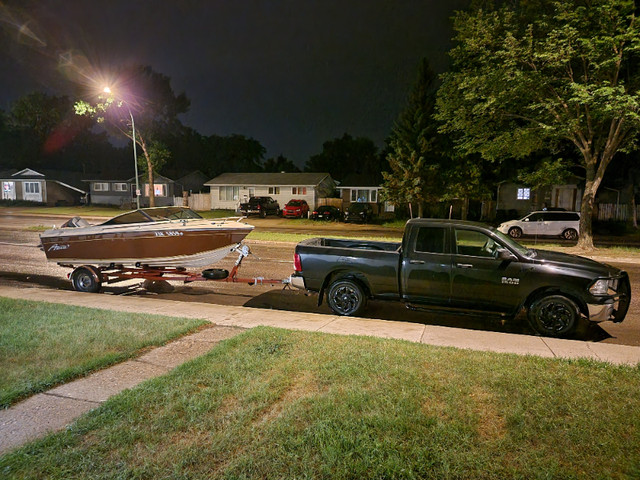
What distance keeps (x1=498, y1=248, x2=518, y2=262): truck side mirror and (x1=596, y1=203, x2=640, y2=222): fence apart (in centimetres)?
3073

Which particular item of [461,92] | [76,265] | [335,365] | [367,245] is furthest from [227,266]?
[461,92]

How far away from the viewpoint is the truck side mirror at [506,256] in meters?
7.00

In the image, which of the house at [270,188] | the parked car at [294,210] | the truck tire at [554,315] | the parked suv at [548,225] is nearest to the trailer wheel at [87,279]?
the truck tire at [554,315]

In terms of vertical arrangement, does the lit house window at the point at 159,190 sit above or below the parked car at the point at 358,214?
above

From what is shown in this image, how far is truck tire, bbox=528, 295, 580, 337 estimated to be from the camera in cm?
683

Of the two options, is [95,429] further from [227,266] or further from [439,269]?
[227,266]

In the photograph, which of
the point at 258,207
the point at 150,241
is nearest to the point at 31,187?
the point at 258,207

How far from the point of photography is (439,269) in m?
7.34

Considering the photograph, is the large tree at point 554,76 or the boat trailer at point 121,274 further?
the large tree at point 554,76

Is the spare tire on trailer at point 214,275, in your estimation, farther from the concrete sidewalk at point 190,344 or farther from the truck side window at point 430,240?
the truck side window at point 430,240

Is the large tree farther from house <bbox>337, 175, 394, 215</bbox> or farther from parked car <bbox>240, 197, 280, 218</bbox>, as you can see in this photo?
parked car <bbox>240, 197, 280, 218</bbox>

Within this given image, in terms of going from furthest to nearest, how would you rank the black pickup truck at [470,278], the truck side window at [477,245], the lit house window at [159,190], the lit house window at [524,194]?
1. the lit house window at [159,190]
2. the lit house window at [524,194]
3. the truck side window at [477,245]
4. the black pickup truck at [470,278]

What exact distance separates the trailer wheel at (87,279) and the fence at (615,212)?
34.3 m

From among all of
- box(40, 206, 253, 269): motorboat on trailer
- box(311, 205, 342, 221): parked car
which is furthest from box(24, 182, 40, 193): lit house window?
box(40, 206, 253, 269): motorboat on trailer
